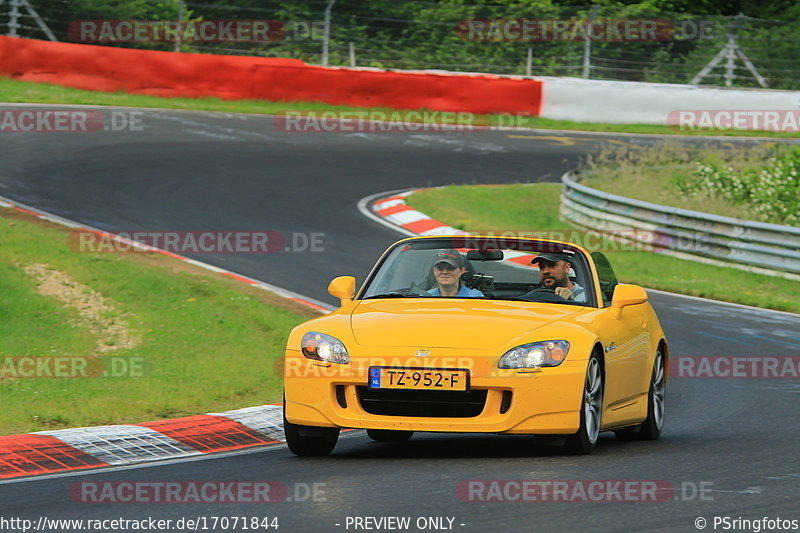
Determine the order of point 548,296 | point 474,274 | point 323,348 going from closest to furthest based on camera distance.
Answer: point 323,348, point 548,296, point 474,274

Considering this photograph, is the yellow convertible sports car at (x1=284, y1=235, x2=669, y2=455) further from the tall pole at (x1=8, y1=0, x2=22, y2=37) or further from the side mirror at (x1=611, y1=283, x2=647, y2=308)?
the tall pole at (x1=8, y1=0, x2=22, y2=37)

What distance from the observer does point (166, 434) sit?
8.57 metres

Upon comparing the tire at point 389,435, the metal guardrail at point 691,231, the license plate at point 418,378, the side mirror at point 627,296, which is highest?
the side mirror at point 627,296

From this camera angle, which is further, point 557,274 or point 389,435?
point 557,274

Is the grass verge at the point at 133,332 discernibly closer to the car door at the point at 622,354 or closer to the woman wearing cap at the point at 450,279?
the woman wearing cap at the point at 450,279

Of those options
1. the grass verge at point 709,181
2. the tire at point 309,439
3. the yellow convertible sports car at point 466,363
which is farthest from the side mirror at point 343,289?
the grass verge at point 709,181

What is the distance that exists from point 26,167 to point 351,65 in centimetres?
1239

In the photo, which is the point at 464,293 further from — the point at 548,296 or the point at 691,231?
the point at 691,231

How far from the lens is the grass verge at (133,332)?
9.72 m

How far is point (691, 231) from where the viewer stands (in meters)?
19.4

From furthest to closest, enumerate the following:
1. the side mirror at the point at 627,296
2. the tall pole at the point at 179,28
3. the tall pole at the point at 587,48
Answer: the tall pole at the point at 587,48 → the tall pole at the point at 179,28 → the side mirror at the point at 627,296

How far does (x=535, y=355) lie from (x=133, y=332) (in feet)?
18.0

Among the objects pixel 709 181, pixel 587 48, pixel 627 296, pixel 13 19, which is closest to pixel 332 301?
pixel 627 296

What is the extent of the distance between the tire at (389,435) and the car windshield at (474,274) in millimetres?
866
